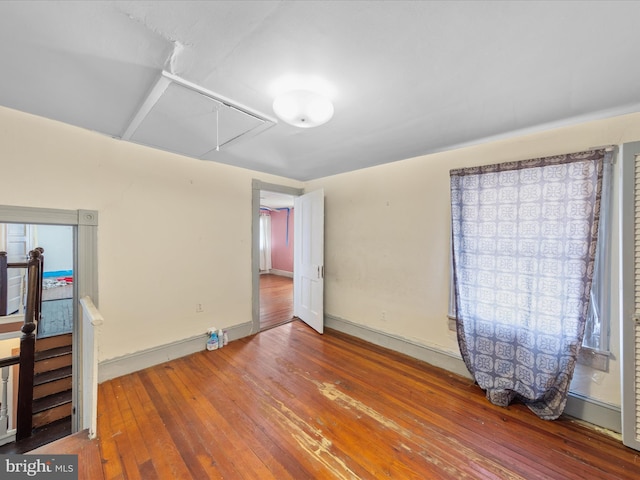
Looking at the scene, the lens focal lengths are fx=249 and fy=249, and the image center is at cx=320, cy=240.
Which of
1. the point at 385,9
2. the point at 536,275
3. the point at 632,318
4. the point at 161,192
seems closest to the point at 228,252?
the point at 161,192

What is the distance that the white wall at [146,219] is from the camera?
203cm

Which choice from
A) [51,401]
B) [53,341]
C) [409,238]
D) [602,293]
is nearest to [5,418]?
[51,401]

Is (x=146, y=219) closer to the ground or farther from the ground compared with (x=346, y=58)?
closer to the ground

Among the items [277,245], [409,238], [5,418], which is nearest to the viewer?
[5,418]

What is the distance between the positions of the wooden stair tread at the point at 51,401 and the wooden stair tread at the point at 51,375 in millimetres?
183

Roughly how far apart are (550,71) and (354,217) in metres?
2.37

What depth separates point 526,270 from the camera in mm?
2105

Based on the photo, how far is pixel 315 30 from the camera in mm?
1074

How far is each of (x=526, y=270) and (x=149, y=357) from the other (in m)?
3.71

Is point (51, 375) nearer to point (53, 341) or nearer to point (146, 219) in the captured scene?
point (53, 341)

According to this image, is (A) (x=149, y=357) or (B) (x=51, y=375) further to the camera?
(B) (x=51, y=375)

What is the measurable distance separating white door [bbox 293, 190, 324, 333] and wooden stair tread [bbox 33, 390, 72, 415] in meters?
3.03

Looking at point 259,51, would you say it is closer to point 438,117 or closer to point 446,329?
point 438,117

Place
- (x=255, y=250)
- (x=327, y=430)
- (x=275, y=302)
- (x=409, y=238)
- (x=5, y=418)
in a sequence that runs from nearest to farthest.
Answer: (x=327, y=430)
(x=5, y=418)
(x=409, y=238)
(x=255, y=250)
(x=275, y=302)
